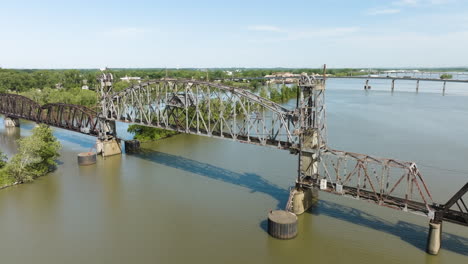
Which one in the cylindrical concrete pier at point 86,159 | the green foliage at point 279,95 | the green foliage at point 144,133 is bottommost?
the cylindrical concrete pier at point 86,159

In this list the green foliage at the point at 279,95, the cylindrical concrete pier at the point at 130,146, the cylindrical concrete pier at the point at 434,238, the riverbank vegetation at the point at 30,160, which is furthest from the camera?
the green foliage at the point at 279,95

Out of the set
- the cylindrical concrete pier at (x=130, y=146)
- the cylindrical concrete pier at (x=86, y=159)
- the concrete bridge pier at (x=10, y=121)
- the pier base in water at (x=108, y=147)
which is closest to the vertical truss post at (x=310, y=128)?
the cylindrical concrete pier at (x=86, y=159)

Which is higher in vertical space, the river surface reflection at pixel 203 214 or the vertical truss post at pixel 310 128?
the vertical truss post at pixel 310 128

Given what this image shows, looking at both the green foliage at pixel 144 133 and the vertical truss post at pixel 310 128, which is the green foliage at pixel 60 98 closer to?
the green foliage at pixel 144 133

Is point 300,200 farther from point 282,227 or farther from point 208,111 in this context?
point 208,111

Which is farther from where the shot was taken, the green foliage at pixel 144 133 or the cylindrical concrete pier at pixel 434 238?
the green foliage at pixel 144 133

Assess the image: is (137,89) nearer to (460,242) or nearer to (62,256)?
(62,256)

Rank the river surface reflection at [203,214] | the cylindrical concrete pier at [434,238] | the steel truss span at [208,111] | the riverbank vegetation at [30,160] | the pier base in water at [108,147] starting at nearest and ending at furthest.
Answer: the cylindrical concrete pier at [434,238] < the river surface reflection at [203,214] < the steel truss span at [208,111] < the riverbank vegetation at [30,160] < the pier base in water at [108,147]

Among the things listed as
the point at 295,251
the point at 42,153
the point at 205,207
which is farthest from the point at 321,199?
the point at 42,153
